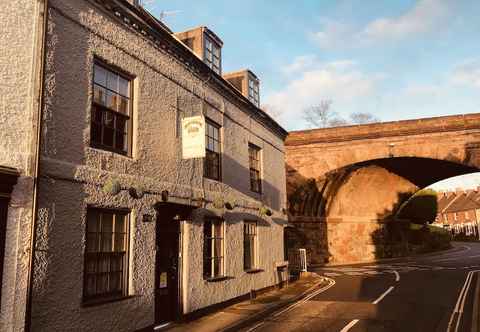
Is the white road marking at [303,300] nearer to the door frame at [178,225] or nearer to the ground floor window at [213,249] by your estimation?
the door frame at [178,225]

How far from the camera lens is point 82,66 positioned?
7090 mm

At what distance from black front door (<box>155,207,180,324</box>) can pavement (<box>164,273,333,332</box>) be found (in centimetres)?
37

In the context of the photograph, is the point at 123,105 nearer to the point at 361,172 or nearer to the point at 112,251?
the point at 112,251

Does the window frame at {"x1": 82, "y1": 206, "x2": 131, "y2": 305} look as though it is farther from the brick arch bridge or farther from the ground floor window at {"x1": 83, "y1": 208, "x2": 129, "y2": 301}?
the brick arch bridge

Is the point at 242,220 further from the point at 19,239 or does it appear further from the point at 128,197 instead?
the point at 19,239

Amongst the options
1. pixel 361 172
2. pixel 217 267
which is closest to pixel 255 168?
pixel 217 267

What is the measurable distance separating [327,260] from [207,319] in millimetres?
19915

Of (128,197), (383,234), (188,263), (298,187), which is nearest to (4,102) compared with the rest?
(128,197)

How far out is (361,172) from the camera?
2762cm

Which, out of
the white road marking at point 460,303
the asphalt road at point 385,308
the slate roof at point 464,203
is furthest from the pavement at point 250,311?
the slate roof at point 464,203

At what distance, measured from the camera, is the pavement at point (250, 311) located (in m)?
8.90

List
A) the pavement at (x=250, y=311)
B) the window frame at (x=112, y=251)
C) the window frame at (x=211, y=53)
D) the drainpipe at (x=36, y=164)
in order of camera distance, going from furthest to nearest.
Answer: the window frame at (x=211, y=53), the pavement at (x=250, y=311), the window frame at (x=112, y=251), the drainpipe at (x=36, y=164)

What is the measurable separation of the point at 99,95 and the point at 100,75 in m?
0.41

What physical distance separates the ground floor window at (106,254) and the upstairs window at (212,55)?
637cm
